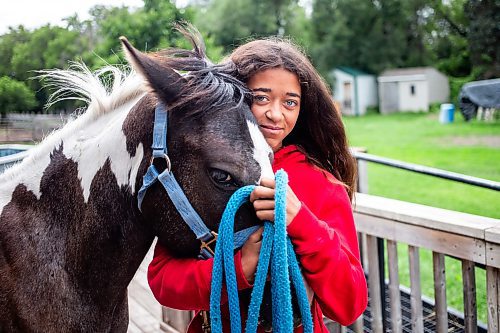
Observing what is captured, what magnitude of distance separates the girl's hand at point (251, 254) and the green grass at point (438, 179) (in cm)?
114

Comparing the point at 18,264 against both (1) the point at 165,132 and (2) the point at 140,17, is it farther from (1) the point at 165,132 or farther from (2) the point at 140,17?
(2) the point at 140,17

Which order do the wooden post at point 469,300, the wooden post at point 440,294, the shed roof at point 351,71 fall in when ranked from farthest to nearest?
the shed roof at point 351,71, the wooden post at point 440,294, the wooden post at point 469,300

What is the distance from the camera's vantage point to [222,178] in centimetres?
134

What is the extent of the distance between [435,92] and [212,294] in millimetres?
35741

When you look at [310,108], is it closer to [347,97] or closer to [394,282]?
[394,282]

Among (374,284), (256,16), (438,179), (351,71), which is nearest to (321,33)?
(351,71)

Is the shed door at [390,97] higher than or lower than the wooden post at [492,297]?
higher

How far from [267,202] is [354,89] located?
3797cm

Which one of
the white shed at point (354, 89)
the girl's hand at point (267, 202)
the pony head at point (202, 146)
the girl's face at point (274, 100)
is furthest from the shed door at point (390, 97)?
the girl's hand at point (267, 202)

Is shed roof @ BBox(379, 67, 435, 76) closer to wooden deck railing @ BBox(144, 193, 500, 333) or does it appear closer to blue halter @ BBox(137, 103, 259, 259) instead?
wooden deck railing @ BBox(144, 193, 500, 333)

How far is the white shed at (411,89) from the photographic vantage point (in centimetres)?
3347

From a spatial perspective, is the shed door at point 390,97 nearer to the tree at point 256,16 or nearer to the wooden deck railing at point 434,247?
the tree at point 256,16

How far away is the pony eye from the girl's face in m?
0.30

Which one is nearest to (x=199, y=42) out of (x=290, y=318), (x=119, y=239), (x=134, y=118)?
(x=134, y=118)
